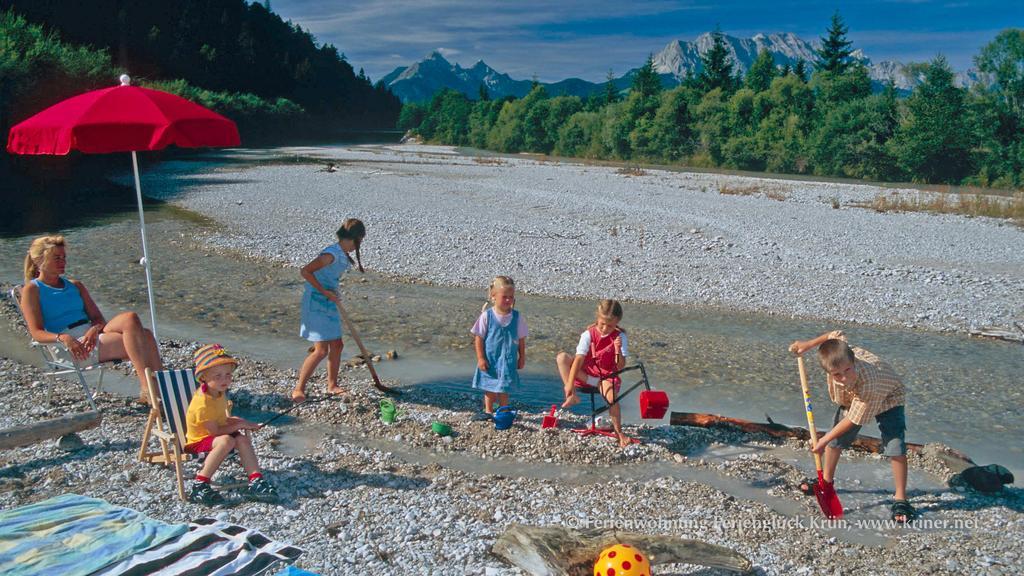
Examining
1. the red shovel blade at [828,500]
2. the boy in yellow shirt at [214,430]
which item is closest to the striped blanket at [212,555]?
the boy in yellow shirt at [214,430]

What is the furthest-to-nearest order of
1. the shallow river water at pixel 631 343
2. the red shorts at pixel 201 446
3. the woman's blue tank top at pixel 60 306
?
1. the shallow river water at pixel 631 343
2. the woman's blue tank top at pixel 60 306
3. the red shorts at pixel 201 446

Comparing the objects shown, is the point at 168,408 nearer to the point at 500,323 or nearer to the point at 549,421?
the point at 500,323

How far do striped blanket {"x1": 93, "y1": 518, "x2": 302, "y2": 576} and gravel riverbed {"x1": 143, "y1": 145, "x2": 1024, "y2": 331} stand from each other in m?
9.85

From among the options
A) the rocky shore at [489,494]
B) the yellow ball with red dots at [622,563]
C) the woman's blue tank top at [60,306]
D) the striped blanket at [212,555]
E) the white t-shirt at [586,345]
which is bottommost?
the rocky shore at [489,494]

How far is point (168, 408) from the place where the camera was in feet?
19.4

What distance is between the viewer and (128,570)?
4.50 m

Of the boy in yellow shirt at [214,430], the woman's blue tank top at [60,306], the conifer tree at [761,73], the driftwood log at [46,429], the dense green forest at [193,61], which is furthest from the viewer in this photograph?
the conifer tree at [761,73]

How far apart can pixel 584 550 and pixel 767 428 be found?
3.33 meters

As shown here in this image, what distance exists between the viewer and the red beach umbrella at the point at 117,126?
263 inches

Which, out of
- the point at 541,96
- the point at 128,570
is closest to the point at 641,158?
the point at 541,96

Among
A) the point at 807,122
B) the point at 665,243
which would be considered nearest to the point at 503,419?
the point at 665,243

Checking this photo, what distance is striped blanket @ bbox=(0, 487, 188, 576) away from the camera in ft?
15.0

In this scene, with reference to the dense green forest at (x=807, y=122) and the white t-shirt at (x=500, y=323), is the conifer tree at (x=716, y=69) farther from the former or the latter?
the white t-shirt at (x=500, y=323)

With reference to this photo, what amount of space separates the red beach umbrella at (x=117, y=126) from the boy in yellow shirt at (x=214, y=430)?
2079 millimetres
